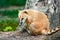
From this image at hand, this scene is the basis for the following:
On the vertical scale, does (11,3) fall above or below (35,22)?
below

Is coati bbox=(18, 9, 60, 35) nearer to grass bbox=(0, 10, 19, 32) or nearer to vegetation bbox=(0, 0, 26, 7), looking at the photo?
grass bbox=(0, 10, 19, 32)

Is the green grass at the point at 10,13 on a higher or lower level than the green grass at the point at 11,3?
lower

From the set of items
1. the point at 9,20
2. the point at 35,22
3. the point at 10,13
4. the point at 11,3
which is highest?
the point at 35,22

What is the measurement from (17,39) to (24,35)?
38 cm

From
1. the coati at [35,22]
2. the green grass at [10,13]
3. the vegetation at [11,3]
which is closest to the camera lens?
the coati at [35,22]

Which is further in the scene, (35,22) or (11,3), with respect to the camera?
(11,3)

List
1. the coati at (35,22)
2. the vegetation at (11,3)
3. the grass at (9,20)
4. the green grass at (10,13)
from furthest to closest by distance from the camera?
the vegetation at (11,3), the green grass at (10,13), the grass at (9,20), the coati at (35,22)

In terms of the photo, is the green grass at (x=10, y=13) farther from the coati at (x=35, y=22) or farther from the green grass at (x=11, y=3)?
the coati at (x=35, y=22)

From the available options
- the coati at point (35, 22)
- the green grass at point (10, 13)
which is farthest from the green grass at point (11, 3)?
the coati at point (35, 22)

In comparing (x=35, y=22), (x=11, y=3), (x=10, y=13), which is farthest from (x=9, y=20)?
(x=35, y=22)

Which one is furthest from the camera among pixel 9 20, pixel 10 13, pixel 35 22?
pixel 10 13

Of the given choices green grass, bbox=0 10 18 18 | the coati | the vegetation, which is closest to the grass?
green grass, bbox=0 10 18 18

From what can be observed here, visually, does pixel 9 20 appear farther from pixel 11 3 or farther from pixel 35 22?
pixel 35 22

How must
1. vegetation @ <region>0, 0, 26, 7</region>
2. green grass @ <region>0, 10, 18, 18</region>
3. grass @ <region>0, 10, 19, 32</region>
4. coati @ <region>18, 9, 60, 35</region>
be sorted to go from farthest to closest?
vegetation @ <region>0, 0, 26, 7</region> → green grass @ <region>0, 10, 18, 18</region> → grass @ <region>0, 10, 19, 32</region> → coati @ <region>18, 9, 60, 35</region>
